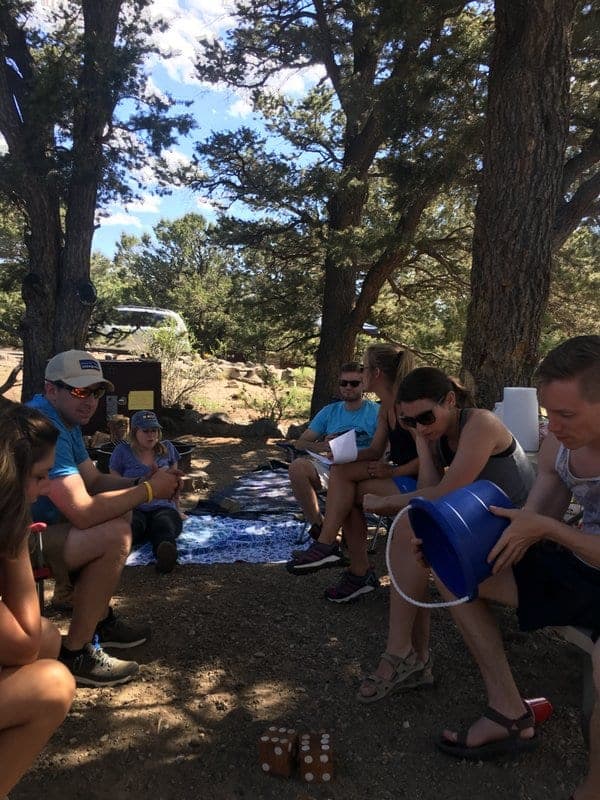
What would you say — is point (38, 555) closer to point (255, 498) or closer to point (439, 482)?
point (439, 482)

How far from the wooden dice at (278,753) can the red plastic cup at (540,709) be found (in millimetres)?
769

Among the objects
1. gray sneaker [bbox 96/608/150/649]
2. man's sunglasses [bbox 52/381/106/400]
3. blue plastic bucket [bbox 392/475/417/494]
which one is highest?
man's sunglasses [bbox 52/381/106/400]

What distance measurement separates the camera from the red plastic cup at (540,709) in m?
1.99

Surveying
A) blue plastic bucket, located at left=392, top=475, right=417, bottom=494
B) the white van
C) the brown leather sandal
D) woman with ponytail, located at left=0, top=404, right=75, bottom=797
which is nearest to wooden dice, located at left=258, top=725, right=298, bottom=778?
the brown leather sandal

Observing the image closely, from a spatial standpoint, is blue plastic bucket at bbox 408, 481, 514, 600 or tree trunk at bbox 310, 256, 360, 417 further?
tree trunk at bbox 310, 256, 360, 417

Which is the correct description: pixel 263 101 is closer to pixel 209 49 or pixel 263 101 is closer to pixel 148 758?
pixel 209 49

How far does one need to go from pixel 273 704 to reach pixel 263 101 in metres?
8.55

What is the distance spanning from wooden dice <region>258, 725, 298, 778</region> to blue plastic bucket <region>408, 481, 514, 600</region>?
662mm

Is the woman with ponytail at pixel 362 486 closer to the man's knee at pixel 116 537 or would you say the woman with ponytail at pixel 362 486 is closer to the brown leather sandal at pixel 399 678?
the brown leather sandal at pixel 399 678

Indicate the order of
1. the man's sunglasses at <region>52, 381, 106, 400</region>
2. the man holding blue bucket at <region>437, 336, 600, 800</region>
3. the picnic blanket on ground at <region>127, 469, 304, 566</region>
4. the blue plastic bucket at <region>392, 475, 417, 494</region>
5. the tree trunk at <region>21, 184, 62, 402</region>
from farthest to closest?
1. the tree trunk at <region>21, 184, 62, 402</region>
2. the picnic blanket on ground at <region>127, 469, 304, 566</region>
3. the blue plastic bucket at <region>392, 475, 417, 494</region>
4. the man's sunglasses at <region>52, 381, 106, 400</region>
5. the man holding blue bucket at <region>437, 336, 600, 800</region>

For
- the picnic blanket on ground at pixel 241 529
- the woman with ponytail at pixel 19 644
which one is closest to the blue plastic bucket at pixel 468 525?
the woman with ponytail at pixel 19 644

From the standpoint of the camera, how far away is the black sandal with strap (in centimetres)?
185

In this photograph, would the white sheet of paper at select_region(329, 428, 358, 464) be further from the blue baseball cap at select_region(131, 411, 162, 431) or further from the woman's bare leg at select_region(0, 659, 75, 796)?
the woman's bare leg at select_region(0, 659, 75, 796)

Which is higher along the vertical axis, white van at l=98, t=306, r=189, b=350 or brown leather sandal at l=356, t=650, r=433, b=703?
white van at l=98, t=306, r=189, b=350
